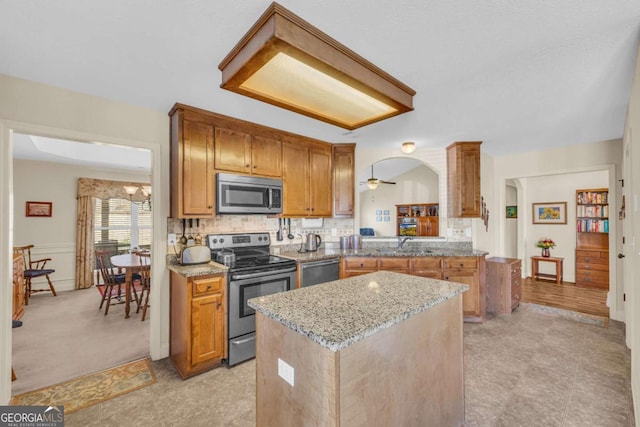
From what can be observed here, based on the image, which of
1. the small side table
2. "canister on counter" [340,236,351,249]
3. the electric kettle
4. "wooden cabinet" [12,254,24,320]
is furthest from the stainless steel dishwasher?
the small side table

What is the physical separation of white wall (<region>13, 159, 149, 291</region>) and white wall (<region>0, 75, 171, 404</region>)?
3.98 m

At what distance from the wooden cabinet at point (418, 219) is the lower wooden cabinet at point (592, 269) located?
2.86 m

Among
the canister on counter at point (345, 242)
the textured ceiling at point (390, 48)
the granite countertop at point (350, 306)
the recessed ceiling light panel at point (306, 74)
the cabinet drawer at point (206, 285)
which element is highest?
the textured ceiling at point (390, 48)

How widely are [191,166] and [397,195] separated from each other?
23.5 feet

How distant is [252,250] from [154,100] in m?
1.81

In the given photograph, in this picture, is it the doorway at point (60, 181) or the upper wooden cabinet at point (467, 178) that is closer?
the upper wooden cabinet at point (467, 178)

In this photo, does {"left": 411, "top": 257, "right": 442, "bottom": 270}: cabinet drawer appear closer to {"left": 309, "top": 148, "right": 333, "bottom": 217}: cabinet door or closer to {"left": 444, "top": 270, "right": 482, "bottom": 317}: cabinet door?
{"left": 444, "top": 270, "right": 482, "bottom": 317}: cabinet door

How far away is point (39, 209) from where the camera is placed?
16.7 feet

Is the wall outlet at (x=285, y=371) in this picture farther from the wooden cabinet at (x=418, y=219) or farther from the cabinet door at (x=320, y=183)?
the wooden cabinet at (x=418, y=219)

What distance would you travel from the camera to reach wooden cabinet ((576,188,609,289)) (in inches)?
203

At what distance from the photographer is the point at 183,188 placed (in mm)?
2658

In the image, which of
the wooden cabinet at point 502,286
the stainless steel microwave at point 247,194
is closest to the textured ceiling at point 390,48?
the stainless steel microwave at point 247,194

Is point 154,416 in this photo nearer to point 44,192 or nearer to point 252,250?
point 252,250

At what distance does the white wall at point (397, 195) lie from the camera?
8094mm
